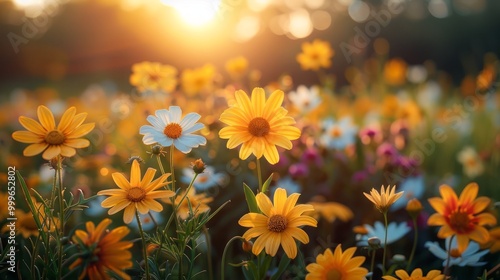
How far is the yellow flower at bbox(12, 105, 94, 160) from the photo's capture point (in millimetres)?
1108

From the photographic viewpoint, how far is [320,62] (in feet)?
8.68

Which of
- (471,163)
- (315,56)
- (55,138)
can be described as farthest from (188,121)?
(471,163)

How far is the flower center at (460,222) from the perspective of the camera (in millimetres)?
1247

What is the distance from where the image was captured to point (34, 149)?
109 centimetres

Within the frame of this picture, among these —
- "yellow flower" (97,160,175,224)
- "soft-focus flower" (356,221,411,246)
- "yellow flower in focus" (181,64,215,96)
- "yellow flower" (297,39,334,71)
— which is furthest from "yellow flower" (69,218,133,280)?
"yellow flower" (297,39,334,71)

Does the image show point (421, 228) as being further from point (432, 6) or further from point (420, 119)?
point (432, 6)

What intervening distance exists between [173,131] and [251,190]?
0.24 m

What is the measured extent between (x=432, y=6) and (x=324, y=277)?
30.4ft

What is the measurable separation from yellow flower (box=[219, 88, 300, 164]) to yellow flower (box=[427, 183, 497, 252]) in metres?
0.38

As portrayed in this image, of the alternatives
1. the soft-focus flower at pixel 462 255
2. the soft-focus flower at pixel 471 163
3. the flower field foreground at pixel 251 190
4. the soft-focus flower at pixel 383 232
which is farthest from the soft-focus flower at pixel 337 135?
the soft-focus flower at pixel 462 255

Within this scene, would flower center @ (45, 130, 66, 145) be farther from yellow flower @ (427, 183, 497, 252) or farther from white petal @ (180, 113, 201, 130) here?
yellow flower @ (427, 183, 497, 252)

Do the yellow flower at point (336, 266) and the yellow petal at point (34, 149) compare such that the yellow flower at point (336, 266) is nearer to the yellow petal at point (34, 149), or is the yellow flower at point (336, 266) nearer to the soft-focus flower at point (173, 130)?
the soft-focus flower at point (173, 130)

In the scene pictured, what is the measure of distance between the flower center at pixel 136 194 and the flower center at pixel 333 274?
16.4 inches

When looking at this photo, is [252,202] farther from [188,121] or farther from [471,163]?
[471,163]
